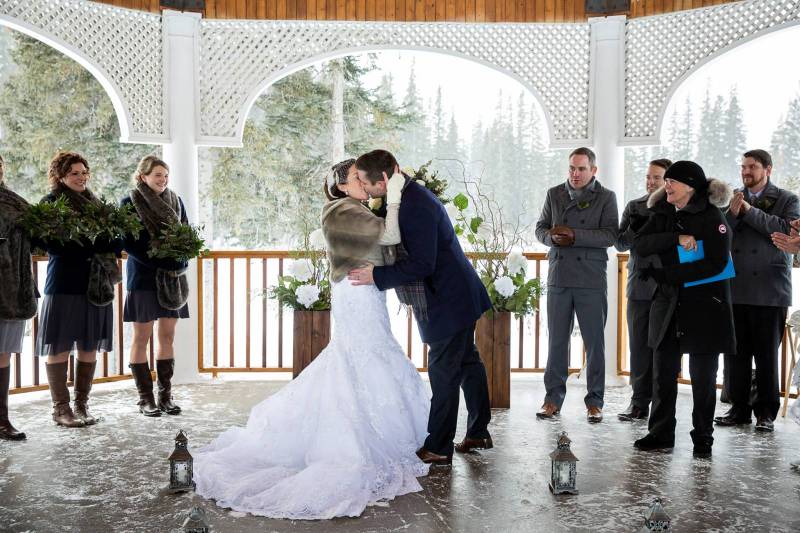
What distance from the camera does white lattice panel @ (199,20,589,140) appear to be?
6648 millimetres

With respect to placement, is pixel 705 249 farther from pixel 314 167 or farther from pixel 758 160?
pixel 314 167

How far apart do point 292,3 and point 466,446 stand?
13.2 ft

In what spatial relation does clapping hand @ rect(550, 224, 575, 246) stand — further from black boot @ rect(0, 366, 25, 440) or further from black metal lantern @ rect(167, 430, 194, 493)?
black boot @ rect(0, 366, 25, 440)

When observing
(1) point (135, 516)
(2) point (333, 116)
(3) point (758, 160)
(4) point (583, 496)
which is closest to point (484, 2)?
(3) point (758, 160)

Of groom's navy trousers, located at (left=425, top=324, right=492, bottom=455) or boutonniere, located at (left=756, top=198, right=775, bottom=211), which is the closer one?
groom's navy trousers, located at (left=425, top=324, right=492, bottom=455)

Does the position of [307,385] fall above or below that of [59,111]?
below

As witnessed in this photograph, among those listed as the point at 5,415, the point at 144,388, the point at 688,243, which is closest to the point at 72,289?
the point at 5,415

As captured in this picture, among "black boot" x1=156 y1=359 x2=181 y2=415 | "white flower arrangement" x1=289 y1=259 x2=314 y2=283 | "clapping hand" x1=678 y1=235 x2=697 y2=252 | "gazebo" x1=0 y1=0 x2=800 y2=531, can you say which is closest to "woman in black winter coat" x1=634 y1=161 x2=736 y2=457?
"clapping hand" x1=678 y1=235 x2=697 y2=252

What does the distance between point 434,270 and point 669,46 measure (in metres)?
3.63

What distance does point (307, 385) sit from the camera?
12.8ft

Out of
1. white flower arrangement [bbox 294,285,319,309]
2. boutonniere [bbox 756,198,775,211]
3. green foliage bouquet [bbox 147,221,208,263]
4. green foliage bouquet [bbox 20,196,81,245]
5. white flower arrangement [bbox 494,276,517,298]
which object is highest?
boutonniere [bbox 756,198,775,211]

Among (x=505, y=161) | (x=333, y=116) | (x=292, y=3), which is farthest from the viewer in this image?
(x=505, y=161)

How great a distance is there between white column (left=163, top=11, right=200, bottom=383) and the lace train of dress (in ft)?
8.39

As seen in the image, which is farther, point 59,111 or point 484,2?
point 59,111
